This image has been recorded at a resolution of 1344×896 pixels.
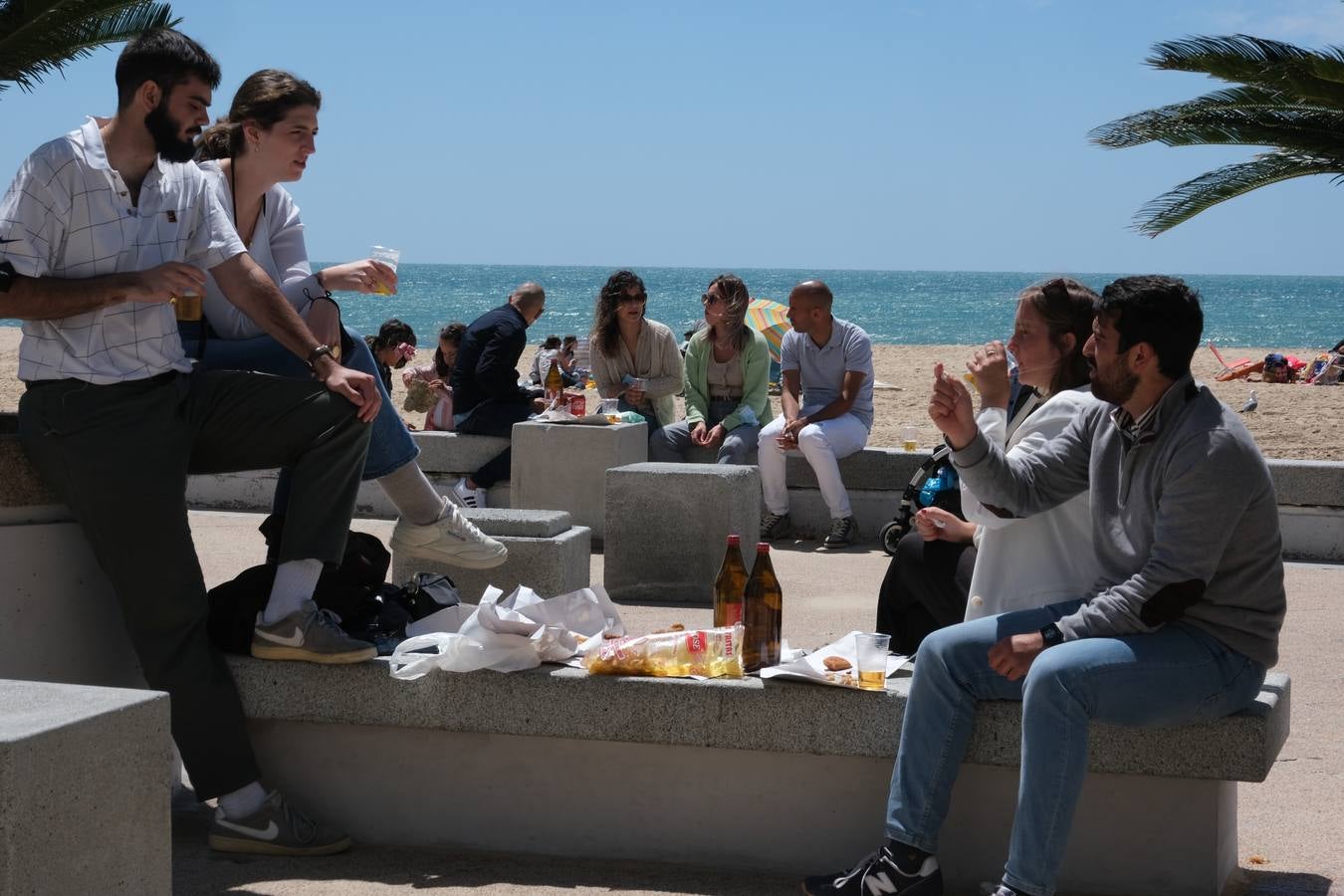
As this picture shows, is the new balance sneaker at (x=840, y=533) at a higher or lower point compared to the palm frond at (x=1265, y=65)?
lower

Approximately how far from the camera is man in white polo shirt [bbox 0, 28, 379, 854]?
3.97m

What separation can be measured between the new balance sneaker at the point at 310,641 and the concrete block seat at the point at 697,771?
0.05 meters

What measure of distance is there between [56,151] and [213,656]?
1387 millimetres

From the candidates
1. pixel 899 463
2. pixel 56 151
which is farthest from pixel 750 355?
pixel 56 151

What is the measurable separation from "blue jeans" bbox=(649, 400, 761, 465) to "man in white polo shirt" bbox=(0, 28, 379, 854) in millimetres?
5724

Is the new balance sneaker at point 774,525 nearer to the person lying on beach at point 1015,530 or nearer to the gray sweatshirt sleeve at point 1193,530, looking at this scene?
the person lying on beach at point 1015,530

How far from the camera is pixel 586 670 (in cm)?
408

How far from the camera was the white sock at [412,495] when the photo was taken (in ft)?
15.5

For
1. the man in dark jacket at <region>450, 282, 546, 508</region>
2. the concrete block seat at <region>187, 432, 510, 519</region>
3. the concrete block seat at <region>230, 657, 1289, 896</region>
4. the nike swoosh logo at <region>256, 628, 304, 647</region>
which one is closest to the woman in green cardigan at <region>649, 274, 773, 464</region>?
the man in dark jacket at <region>450, 282, 546, 508</region>

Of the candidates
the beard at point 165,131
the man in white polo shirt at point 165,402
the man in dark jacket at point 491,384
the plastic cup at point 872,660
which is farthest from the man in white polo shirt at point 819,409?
the beard at point 165,131

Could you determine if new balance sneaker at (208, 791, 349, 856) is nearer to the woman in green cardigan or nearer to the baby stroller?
the baby stroller

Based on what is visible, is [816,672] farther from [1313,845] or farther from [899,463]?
[899,463]

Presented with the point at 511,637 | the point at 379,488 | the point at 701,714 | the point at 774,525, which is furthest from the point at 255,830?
the point at 379,488

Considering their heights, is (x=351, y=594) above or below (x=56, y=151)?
below
